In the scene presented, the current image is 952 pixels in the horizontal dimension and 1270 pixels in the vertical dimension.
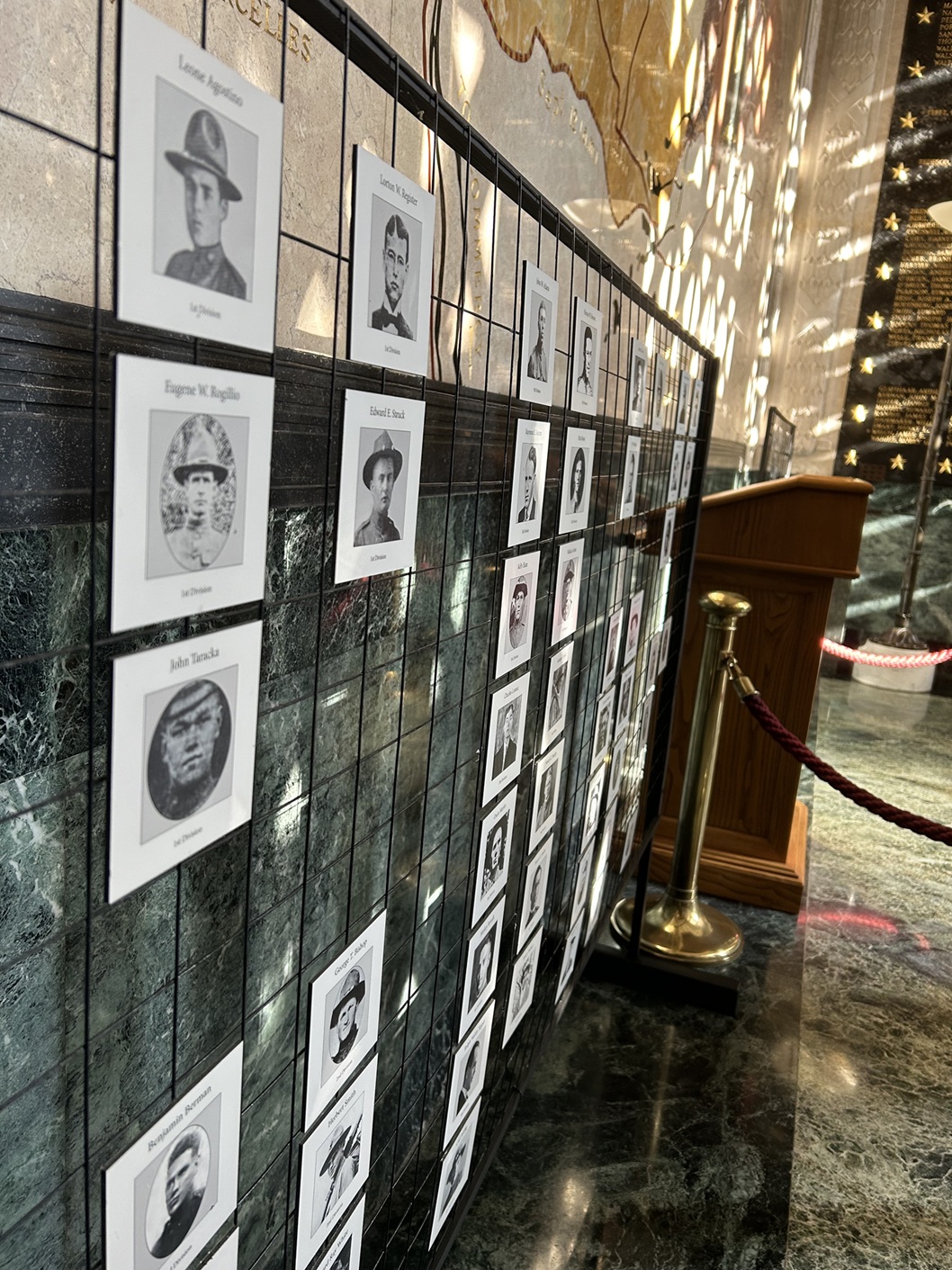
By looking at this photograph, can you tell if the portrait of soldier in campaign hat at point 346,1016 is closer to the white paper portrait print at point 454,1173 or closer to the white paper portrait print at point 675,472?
the white paper portrait print at point 454,1173

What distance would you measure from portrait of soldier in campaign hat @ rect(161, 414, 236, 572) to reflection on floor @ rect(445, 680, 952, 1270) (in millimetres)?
1746

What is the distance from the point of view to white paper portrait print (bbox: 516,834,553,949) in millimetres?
1618

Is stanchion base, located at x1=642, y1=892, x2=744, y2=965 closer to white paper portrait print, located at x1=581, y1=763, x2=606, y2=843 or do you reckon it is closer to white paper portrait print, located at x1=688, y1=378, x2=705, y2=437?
white paper portrait print, located at x1=581, y1=763, x2=606, y2=843

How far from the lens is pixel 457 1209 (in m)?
1.54

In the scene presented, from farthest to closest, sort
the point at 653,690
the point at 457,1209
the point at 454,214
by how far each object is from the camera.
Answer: the point at 653,690 < the point at 454,214 < the point at 457,1209

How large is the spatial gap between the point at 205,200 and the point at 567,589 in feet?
3.51

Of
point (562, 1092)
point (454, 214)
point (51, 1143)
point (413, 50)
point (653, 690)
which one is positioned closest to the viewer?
point (51, 1143)

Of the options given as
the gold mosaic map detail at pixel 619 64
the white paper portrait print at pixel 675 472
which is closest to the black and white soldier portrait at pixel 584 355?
the gold mosaic map detail at pixel 619 64

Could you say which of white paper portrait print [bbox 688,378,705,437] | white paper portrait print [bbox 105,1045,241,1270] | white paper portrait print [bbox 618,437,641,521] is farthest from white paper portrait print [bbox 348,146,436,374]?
white paper portrait print [bbox 688,378,705,437]

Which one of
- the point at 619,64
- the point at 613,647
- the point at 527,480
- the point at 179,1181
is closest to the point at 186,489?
the point at 179,1181

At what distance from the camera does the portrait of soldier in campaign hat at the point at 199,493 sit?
535mm

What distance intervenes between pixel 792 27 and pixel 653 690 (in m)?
5.32

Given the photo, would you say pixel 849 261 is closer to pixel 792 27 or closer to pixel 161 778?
pixel 792 27

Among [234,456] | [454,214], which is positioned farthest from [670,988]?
[234,456]
